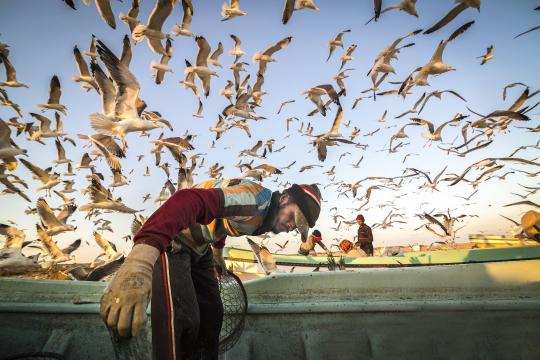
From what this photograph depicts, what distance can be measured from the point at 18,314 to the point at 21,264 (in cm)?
309

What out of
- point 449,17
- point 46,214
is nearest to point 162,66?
point 46,214

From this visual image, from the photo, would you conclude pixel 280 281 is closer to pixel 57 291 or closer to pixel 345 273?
pixel 345 273


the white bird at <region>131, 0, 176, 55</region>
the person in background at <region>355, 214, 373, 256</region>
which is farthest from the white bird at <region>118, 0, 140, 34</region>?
the person in background at <region>355, 214, 373, 256</region>

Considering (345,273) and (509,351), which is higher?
(345,273)

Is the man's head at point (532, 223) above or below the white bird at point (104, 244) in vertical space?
above

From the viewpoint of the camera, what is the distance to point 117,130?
6.14 meters

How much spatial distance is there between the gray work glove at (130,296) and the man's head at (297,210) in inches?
38.1

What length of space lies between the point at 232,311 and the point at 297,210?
1.53 m

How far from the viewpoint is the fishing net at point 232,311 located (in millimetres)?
2686

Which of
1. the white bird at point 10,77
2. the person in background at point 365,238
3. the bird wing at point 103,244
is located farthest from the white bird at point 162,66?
the person in background at point 365,238

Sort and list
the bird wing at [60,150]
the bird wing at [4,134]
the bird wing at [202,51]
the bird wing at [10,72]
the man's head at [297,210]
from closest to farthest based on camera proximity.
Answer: the man's head at [297,210]
the bird wing at [4,134]
the bird wing at [10,72]
the bird wing at [202,51]
the bird wing at [60,150]

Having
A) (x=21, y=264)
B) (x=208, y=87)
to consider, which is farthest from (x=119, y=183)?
(x=208, y=87)

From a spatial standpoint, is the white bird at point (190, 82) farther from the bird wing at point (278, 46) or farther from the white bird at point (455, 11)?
the white bird at point (455, 11)

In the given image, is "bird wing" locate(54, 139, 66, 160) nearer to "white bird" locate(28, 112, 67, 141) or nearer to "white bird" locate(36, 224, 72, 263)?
"white bird" locate(28, 112, 67, 141)
